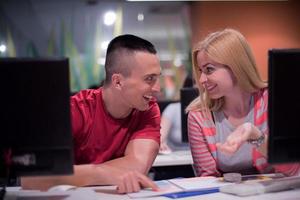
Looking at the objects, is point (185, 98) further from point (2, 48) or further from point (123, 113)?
point (2, 48)

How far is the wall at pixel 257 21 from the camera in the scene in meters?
5.83

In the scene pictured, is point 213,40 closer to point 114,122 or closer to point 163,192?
point 114,122

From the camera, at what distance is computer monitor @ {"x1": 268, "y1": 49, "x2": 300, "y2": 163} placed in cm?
127

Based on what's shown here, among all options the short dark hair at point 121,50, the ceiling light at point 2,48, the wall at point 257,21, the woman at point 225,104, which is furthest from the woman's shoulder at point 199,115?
the ceiling light at point 2,48

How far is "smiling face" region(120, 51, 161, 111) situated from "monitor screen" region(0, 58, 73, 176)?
69 cm

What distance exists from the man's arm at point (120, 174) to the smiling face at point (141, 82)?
18 centimetres

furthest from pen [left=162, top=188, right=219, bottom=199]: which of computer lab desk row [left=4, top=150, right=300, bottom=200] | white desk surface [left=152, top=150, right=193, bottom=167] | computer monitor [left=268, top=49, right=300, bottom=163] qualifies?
white desk surface [left=152, top=150, right=193, bottom=167]

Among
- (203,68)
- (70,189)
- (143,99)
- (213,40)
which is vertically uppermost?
(213,40)

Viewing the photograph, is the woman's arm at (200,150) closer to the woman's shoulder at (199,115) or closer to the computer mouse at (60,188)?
the woman's shoulder at (199,115)

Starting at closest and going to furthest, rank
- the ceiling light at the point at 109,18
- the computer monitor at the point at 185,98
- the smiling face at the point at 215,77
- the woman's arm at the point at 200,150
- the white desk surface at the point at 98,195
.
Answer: the white desk surface at the point at 98,195 < the woman's arm at the point at 200,150 < the smiling face at the point at 215,77 < the computer monitor at the point at 185,98 < the ceiling light at the point at 109,18

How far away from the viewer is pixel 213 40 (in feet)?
6.40

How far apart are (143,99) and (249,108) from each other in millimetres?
511

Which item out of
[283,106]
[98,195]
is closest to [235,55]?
[283,106]

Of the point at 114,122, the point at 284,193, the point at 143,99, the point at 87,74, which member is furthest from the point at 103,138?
the point at 87,74
